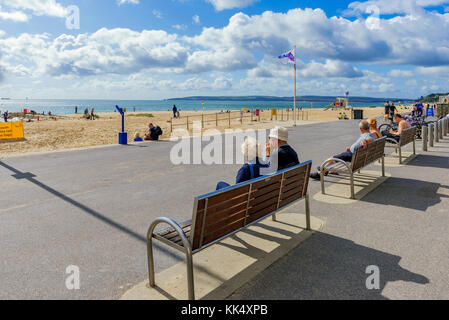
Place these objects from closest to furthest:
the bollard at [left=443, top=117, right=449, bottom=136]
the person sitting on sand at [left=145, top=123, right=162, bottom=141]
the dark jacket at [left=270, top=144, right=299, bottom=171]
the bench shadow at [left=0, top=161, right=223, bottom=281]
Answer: the bench shadow at [left=0, top=161, right=223, bottom=281], the dark jacket at [left=270, top=144, right=299, bottom=171], the bollard at [left=443, top=117, right=449, bottom=136], the person sitting on sand at [left=145, top=123, right=162, bottom=141]

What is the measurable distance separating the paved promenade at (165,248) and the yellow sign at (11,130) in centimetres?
1084

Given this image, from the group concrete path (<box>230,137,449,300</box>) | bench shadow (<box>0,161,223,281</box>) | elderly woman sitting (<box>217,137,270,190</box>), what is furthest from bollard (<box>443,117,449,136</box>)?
bench shadow (<box>0,161,223,281</box>)

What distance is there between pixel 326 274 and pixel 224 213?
123cm

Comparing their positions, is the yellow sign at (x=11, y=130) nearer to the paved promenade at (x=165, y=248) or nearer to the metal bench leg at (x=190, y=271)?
the paved promenade at (x=165, y=248)

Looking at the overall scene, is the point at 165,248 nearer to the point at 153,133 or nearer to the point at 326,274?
the point at 326,274

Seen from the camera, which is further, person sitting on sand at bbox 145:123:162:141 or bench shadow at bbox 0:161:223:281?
person sitting on sand at bbox 145:123:162:141

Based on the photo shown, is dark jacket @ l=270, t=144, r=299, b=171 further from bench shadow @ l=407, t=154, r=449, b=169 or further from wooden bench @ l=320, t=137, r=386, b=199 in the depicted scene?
bench shadow @ l=407, t=154, r=449, b=169

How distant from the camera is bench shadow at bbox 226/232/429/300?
311 centimetres

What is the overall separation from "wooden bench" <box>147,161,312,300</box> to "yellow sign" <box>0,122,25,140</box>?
1790 centimetres

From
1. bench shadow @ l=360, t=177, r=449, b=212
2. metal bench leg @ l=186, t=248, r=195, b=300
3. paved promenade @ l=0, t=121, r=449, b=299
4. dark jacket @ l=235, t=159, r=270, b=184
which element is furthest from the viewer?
bench shadow @ l=360, t=177, r=449, b=212

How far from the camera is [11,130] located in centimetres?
1797
